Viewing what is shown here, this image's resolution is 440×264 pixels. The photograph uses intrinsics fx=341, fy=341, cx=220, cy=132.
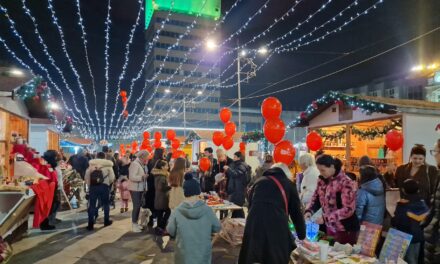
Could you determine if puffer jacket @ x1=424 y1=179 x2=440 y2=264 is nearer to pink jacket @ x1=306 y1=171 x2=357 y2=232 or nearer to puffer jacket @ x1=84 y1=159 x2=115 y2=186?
pink jacket @ x1=306 y1=171 x2=357 y2=232

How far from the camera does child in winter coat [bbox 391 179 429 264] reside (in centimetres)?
390

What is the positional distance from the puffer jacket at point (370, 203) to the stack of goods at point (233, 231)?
2.68m

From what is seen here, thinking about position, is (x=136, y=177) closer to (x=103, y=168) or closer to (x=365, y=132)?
(x=103, y=168)

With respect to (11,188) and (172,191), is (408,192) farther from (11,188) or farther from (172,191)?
(11,188)

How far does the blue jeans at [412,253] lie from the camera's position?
3.88m

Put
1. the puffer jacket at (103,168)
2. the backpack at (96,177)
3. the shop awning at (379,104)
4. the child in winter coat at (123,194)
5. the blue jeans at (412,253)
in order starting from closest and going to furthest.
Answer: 1. the blue jeans at (412,253)
2. the backpack at (96,177)
3. the puffer jacket at (103,168)
4. the shop awning at (379,104)
5. the child in winter coat at (123,194)

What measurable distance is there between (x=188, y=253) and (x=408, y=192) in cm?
265

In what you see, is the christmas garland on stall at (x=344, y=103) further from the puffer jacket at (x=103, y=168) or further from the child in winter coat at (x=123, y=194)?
the puffer jacket at (x=103, y=168)

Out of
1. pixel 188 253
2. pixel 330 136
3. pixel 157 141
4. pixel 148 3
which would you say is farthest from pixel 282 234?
pixel 148 3

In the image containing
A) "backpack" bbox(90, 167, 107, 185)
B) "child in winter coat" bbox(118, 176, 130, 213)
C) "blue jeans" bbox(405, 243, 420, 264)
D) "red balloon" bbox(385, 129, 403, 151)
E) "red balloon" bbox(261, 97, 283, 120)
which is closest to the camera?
"blue jeans" bbox(405, 243, 420, 264)

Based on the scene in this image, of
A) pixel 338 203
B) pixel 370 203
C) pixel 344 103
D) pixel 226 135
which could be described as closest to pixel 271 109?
pixel 370 203

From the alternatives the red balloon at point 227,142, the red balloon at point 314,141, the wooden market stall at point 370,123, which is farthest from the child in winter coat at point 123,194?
the wooden market stall at point 370,123

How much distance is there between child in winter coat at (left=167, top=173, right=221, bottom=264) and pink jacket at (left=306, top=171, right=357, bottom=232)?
4.30 ft

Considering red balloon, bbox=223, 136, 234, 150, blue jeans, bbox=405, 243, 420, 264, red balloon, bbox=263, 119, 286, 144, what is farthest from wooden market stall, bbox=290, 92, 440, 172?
blue jeans, bbox=405, 243, 420, 264
